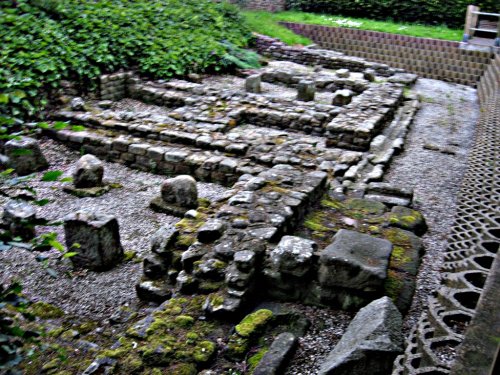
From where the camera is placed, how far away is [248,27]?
17.0 metres

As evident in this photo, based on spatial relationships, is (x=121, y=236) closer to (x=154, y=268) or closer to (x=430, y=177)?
(x=154, y=268)

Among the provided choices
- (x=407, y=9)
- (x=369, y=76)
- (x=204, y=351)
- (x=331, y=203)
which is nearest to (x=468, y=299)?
(x=204, y=351)

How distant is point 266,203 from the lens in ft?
17.0

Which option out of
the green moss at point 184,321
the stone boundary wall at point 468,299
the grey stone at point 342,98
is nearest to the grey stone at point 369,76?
the grey stone at point 342,98

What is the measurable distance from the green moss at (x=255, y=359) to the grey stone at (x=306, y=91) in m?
8.69

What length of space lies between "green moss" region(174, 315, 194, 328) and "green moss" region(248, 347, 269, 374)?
2.08 ft

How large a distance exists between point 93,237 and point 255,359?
2.57m

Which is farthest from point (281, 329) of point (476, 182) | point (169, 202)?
point (476, 182)

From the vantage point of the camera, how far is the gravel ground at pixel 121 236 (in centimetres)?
481

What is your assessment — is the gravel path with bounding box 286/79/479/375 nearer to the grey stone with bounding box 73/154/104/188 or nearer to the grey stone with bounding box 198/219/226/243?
the grey stone with bounding box 198/219/226/243

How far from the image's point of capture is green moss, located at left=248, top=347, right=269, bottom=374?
3.38 metres

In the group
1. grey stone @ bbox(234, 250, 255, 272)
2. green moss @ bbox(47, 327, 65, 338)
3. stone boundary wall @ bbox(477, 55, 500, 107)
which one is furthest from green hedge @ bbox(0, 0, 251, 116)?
stone boundary wall @ bbox(477, 55, 500, 107)

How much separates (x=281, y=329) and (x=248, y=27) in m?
14.9

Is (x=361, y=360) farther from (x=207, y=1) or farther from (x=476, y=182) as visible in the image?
(x=207, y=1)
